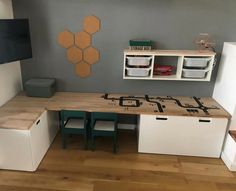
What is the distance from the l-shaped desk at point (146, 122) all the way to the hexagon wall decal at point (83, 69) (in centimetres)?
31

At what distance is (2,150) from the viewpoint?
6.29 ft

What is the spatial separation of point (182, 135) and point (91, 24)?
1498mm

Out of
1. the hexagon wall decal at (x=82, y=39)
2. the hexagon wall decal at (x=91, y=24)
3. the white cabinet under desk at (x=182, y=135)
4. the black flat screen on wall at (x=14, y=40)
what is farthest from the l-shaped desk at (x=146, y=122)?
the hexagon wall decal at (x=91, y=24)

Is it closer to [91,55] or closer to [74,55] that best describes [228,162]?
[91,55]

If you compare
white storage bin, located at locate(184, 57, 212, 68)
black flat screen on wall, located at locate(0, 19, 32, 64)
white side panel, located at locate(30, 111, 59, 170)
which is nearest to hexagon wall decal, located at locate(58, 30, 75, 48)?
black flat screen on wall, located at locate(0, 19, 32, 64)

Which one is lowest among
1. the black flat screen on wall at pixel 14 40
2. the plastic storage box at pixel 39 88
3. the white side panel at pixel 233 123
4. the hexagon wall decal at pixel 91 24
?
the white side panel at pixel 233 123

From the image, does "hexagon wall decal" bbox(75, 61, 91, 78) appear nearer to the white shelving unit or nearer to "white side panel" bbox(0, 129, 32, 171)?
the white shelving unit

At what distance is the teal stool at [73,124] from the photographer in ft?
7.27

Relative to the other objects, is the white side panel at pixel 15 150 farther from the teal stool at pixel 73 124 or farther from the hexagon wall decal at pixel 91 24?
the hexagon wall decal at pixel 91 24

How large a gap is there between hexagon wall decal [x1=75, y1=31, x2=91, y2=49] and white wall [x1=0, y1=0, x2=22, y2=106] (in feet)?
2.40

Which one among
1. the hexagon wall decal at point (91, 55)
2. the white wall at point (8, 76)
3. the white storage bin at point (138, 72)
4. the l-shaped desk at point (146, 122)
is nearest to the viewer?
the l-shaped desk at point (146, 122)

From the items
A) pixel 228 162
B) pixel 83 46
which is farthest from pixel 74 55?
pixel 228 162

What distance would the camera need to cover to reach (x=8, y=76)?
231 cm

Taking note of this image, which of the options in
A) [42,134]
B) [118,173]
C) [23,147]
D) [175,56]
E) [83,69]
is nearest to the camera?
[23,147]
